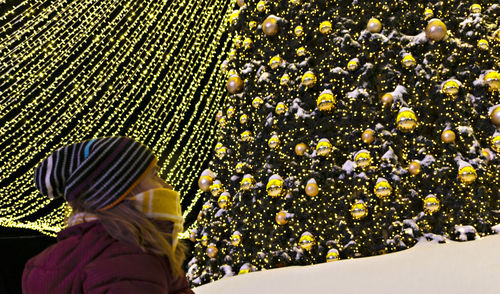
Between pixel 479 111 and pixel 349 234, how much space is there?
0.80m

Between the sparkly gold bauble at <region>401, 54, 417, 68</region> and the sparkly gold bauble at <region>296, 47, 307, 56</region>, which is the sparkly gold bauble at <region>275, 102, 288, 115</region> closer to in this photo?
the sparkly gold bauble at <region>296, 47, 307, 56</region>

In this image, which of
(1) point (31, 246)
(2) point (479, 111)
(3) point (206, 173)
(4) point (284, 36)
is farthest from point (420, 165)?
(1) point (31, 246)

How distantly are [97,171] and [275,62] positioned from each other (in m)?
1.73

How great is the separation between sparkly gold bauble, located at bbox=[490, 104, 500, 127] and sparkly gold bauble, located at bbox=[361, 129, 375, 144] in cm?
51

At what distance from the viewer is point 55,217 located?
9.58 meters

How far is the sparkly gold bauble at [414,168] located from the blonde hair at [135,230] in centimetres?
137

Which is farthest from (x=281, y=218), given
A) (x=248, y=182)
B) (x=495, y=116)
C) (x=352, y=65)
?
(x=495, y=116)

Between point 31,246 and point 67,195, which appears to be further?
point 31,246

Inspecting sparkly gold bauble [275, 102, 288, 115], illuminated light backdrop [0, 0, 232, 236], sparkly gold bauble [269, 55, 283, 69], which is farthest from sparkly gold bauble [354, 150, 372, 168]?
illuminated light backdrop [0, 0, 232, 236]

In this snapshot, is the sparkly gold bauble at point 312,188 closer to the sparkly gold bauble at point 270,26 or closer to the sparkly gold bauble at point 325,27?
the sparkly gold bauble at point 325,27

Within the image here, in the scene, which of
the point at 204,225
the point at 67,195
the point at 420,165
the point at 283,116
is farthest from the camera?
the point at 204,225

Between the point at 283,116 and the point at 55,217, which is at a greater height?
the point at 283,116

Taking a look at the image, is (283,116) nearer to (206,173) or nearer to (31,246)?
(206,173)

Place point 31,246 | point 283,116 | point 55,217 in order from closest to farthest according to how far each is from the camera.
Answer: point 283,116, point 55,217, point 31,246
